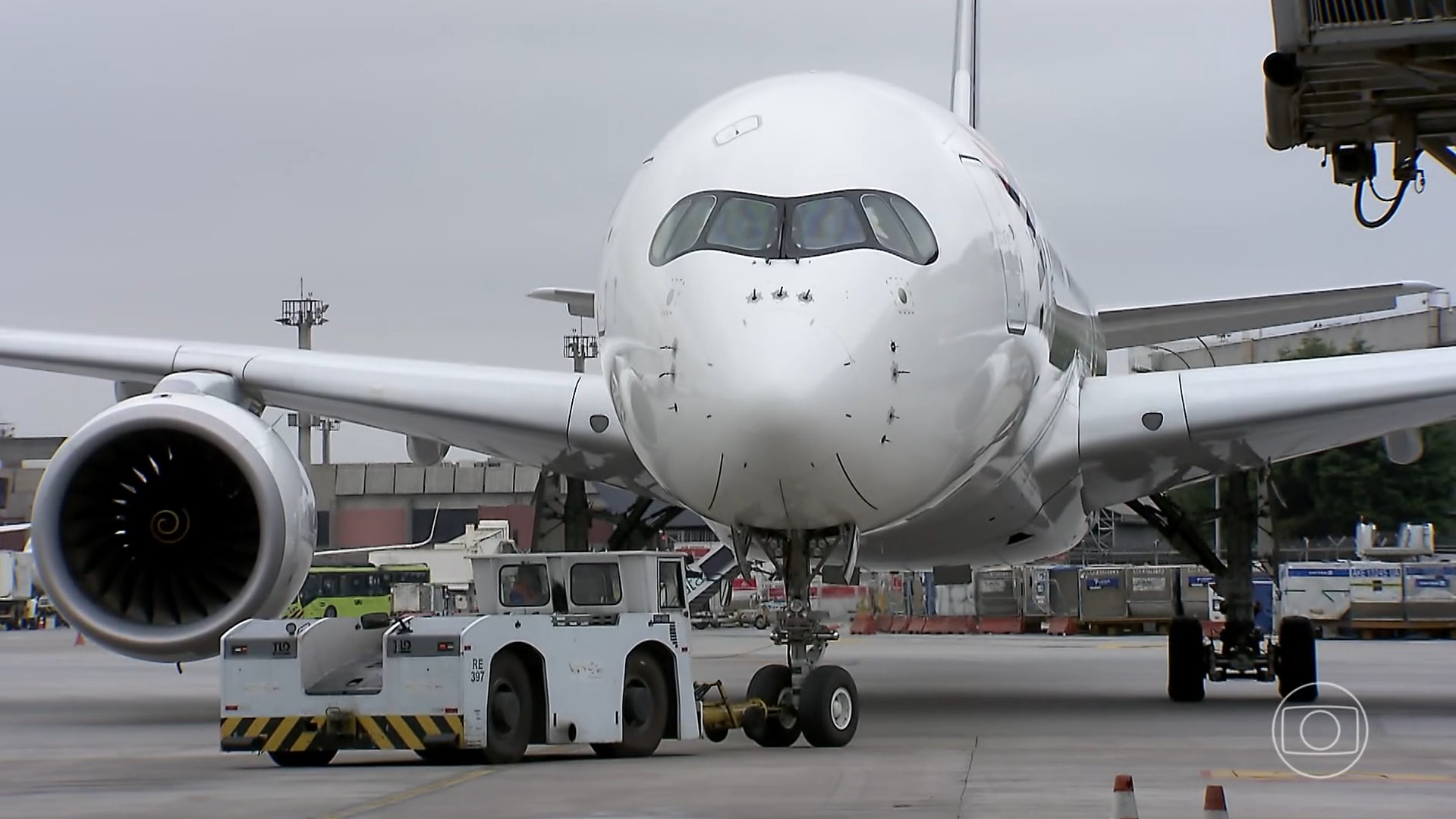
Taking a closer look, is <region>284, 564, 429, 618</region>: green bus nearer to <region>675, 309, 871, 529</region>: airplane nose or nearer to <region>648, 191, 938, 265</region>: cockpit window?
<region>648, 191, 938, 265</region>: cockpit window

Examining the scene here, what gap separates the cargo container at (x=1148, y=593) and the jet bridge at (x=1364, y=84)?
31.6m

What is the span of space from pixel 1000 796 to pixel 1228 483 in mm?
8452

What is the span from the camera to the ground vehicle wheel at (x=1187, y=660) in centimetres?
1623

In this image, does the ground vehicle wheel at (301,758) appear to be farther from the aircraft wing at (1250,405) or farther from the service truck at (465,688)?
the aircraft wing at (1250,405)

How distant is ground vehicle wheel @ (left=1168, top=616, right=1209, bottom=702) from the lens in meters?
16.2

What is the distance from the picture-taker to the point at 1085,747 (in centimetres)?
1136

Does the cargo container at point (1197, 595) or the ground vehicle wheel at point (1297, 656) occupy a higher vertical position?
the cargo container at point (1197, 595)

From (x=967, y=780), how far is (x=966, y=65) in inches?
473

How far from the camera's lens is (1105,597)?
130ft

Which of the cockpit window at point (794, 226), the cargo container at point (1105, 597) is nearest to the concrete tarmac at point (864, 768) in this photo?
the cockpit window at point (794, 226)

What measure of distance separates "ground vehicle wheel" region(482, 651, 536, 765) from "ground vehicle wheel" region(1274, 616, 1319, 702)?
7423 mm

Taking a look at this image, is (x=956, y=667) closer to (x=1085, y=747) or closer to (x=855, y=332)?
(x=1085, y=747)

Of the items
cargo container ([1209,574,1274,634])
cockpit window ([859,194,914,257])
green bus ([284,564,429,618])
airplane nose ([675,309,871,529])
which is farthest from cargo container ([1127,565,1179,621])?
airplane nose ([675,309,871,529])

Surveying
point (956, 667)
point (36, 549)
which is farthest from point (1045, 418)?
point (956, 667)
